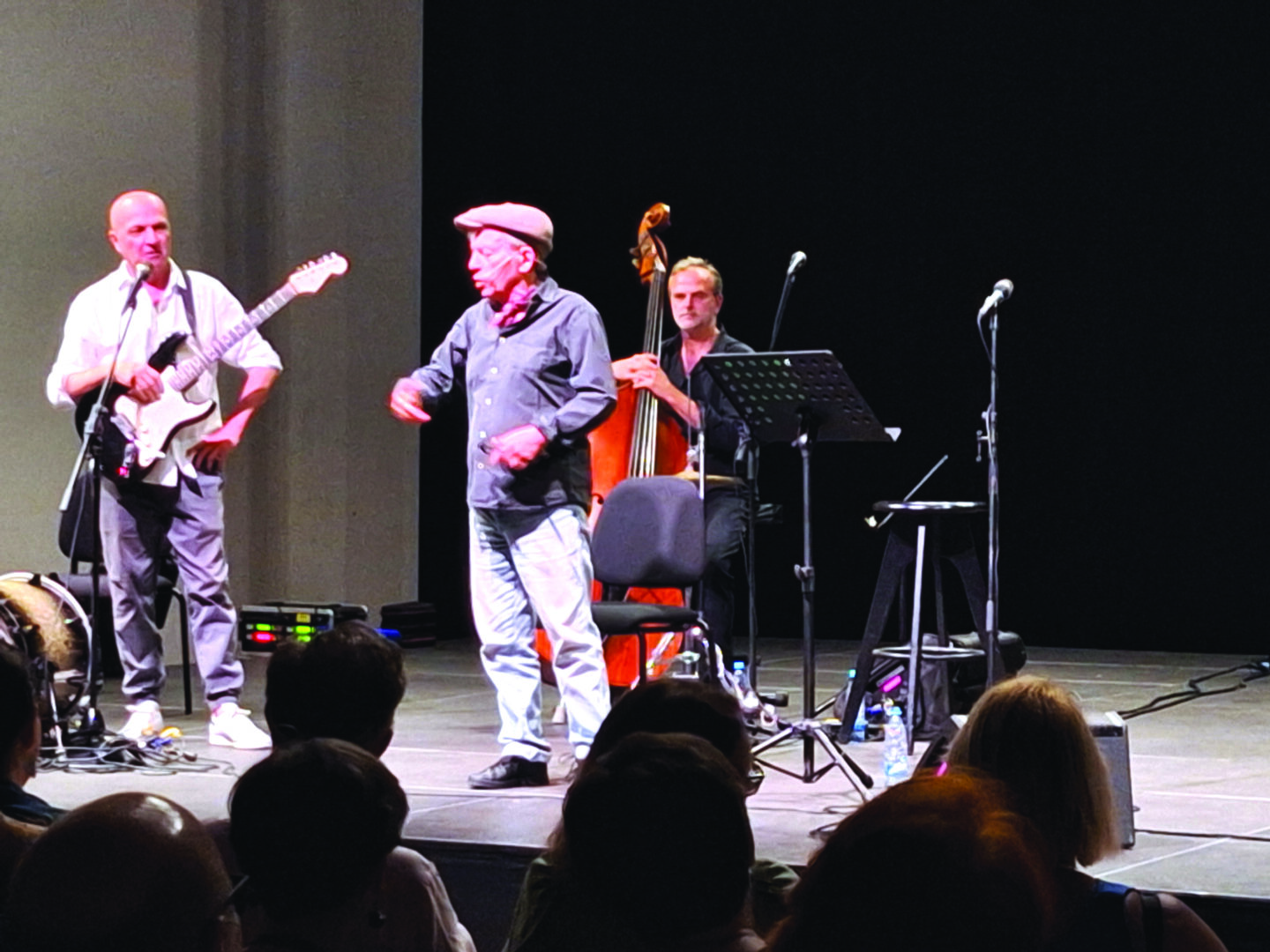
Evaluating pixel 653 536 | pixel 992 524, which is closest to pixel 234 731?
pixel 653 536

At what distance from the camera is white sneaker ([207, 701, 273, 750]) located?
5738mm

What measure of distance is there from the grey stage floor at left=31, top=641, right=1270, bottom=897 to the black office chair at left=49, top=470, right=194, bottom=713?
0.18m

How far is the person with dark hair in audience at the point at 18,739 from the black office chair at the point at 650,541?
324cm

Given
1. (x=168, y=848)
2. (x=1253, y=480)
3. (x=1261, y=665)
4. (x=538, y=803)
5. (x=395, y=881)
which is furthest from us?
(x=1253, y=480)

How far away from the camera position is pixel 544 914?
1842mm

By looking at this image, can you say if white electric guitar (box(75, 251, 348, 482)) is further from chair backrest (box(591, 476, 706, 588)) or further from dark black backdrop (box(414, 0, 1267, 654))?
dark black backdrop (box(414, 0, 1267, 654))

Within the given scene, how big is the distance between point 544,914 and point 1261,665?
598cm

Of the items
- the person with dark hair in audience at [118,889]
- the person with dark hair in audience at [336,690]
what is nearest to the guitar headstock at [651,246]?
the person with dark hair in audience at [336,690]

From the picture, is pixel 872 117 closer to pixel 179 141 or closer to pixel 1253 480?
pixel 1253 480

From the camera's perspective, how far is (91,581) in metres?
6.47

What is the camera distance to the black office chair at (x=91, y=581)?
5.89 metres

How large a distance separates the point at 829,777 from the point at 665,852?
3.74m

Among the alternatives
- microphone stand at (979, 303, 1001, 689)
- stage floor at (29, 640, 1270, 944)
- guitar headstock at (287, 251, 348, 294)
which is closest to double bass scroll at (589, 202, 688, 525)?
stage floor at (29, 640, 1270, 944)

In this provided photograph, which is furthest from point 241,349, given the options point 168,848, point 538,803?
point 168,848
